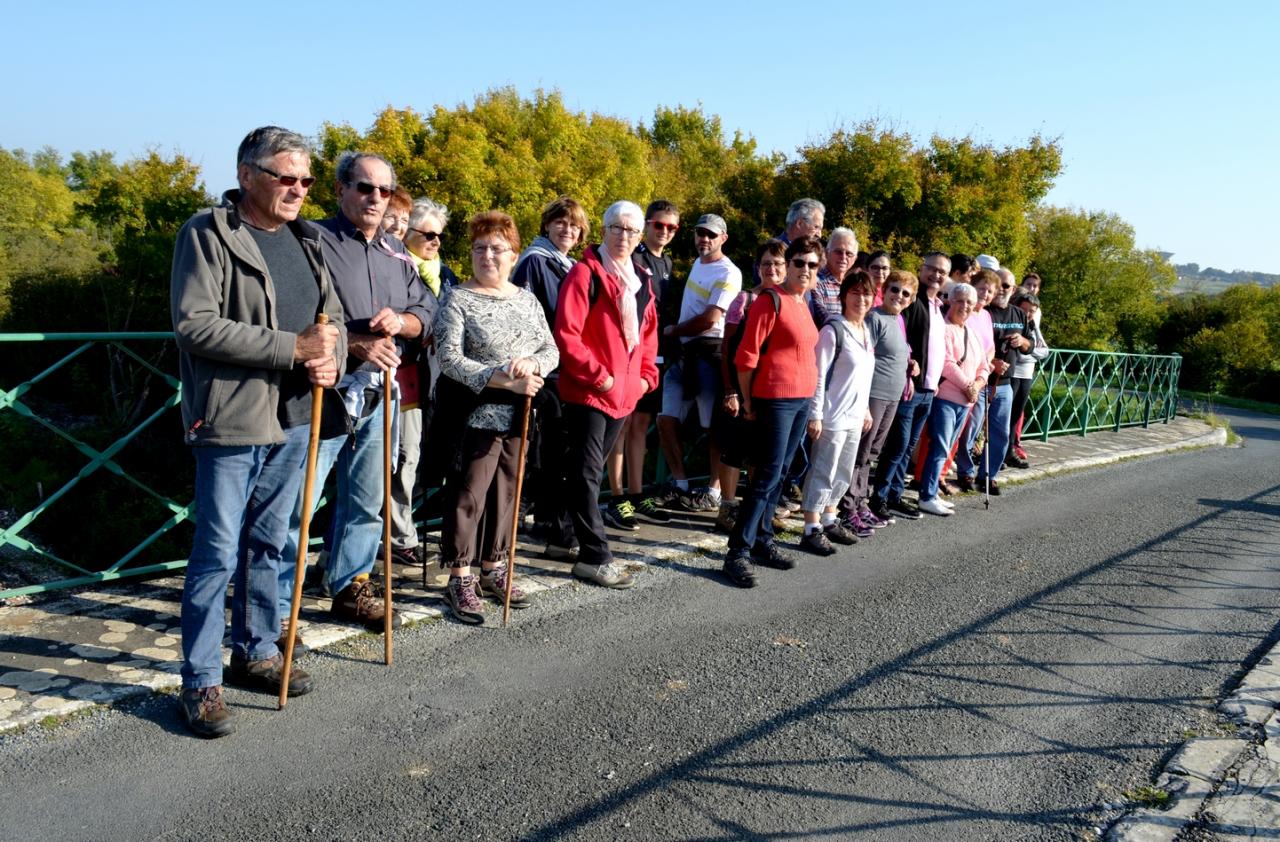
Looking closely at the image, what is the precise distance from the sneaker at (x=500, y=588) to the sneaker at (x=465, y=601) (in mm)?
175

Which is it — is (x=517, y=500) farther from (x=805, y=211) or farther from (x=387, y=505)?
(x=805, y=211)

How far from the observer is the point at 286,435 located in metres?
3.22

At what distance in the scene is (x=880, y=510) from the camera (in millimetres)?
6430

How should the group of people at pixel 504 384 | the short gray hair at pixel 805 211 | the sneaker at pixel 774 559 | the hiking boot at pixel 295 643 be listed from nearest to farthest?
the group of people at pixel 504 384
the hiking boot at pixel 295 643
the sneaker at pixel 774 559
the short gray hair at pixel 805 211

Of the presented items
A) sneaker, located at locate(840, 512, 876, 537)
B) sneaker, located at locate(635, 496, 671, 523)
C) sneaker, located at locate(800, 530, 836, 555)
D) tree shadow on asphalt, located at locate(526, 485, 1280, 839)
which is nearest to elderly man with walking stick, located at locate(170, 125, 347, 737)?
tree shadow on asphalt, located at locate(526, 485, 1280, 839)

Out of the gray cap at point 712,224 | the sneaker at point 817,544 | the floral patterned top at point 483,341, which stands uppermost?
the gray cap at point 712,224

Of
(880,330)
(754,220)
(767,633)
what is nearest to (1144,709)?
(767,633)

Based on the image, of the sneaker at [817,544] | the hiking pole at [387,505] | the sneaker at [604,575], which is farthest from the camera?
the sneaker at [817,544]

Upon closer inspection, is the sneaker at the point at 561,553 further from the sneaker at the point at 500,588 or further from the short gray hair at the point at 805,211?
the short gray hair at the point at 805,211

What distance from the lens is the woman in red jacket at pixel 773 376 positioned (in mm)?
4871

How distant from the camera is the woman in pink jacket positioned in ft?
22.0

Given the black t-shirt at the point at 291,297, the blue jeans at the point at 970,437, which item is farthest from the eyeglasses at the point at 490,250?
the blue jeans at the point at 970,437

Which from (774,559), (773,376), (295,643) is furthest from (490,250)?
(774,559)

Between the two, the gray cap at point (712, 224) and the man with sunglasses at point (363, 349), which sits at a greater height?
the gray cap at point (712, 224)
